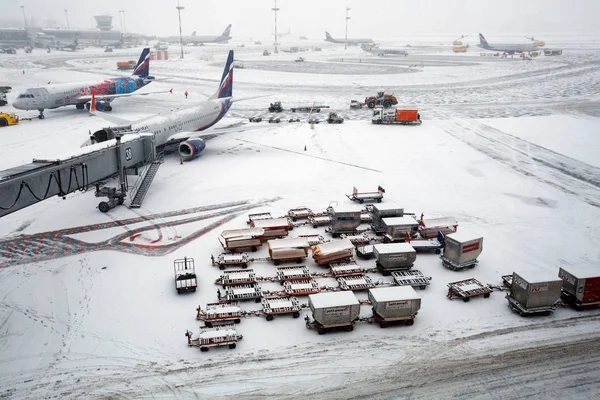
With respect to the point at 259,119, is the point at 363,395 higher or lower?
lower

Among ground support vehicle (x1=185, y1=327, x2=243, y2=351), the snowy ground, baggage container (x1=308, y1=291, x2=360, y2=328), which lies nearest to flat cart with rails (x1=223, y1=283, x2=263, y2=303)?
the snowy ground

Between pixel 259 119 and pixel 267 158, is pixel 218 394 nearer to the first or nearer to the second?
pixel 267 158

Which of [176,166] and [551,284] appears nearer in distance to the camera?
[551,284]

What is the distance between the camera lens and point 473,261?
24703 mm

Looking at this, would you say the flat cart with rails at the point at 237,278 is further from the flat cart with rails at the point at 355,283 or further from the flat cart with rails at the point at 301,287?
the flat cart with rails at the point at 355,283

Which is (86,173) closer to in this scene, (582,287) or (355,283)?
(355,283)

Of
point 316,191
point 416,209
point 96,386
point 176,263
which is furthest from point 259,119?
point 96,386

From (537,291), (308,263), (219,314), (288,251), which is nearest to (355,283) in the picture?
(308,263)

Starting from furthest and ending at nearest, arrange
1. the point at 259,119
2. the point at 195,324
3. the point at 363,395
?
the point at 259,119, the point at 195,324, the point at 363,395

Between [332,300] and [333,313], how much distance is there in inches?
26.0

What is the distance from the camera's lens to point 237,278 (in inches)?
900

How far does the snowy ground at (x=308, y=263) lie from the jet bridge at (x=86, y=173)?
6.42 ft

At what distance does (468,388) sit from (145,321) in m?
13.5

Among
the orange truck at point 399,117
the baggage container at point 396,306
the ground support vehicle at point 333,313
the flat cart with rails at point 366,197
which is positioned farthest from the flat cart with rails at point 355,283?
the orange truck at point 399,117
